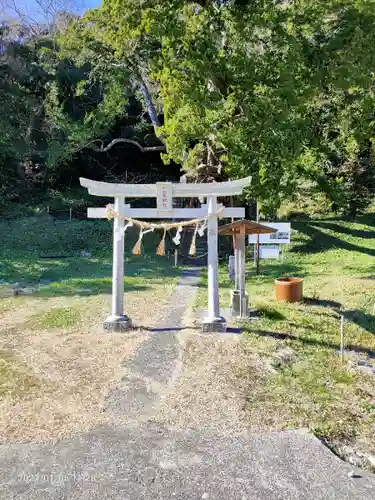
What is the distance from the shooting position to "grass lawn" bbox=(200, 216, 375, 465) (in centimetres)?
478

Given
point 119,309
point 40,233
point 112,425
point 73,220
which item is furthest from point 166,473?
point 73,220

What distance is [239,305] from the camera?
29.4 ft

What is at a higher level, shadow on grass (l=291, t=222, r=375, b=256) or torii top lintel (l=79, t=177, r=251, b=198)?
torii top lintel (l=79, t=177, r=251, b=198)

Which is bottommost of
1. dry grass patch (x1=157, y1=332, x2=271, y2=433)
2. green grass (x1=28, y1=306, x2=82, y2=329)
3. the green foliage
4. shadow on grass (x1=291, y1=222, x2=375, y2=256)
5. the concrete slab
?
green grass (x1=28, y1=306, x2=82, y2=329)

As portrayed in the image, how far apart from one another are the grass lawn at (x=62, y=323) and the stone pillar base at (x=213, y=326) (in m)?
1.13

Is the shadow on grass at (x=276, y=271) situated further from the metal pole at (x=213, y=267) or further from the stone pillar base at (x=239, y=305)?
the metal pole at (x=213, y=267)

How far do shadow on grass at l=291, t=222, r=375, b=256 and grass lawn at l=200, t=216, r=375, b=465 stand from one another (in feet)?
5.83

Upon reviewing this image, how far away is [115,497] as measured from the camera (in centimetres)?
348

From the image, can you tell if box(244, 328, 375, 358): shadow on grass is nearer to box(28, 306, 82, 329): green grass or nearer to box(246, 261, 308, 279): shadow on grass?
box(28, 306, 82, 329): green grass

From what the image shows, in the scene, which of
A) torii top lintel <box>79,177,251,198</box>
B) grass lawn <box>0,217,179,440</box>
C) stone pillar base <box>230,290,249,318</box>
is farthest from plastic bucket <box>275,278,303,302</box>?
torii top lintel <box>79,177,251,198</box>

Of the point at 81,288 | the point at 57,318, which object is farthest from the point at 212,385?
the point at 81,288

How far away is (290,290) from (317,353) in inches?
129

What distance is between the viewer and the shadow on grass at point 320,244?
1727 cm

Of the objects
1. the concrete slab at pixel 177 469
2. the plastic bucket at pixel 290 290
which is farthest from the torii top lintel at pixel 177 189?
the concrete slab at pixel 177 469
